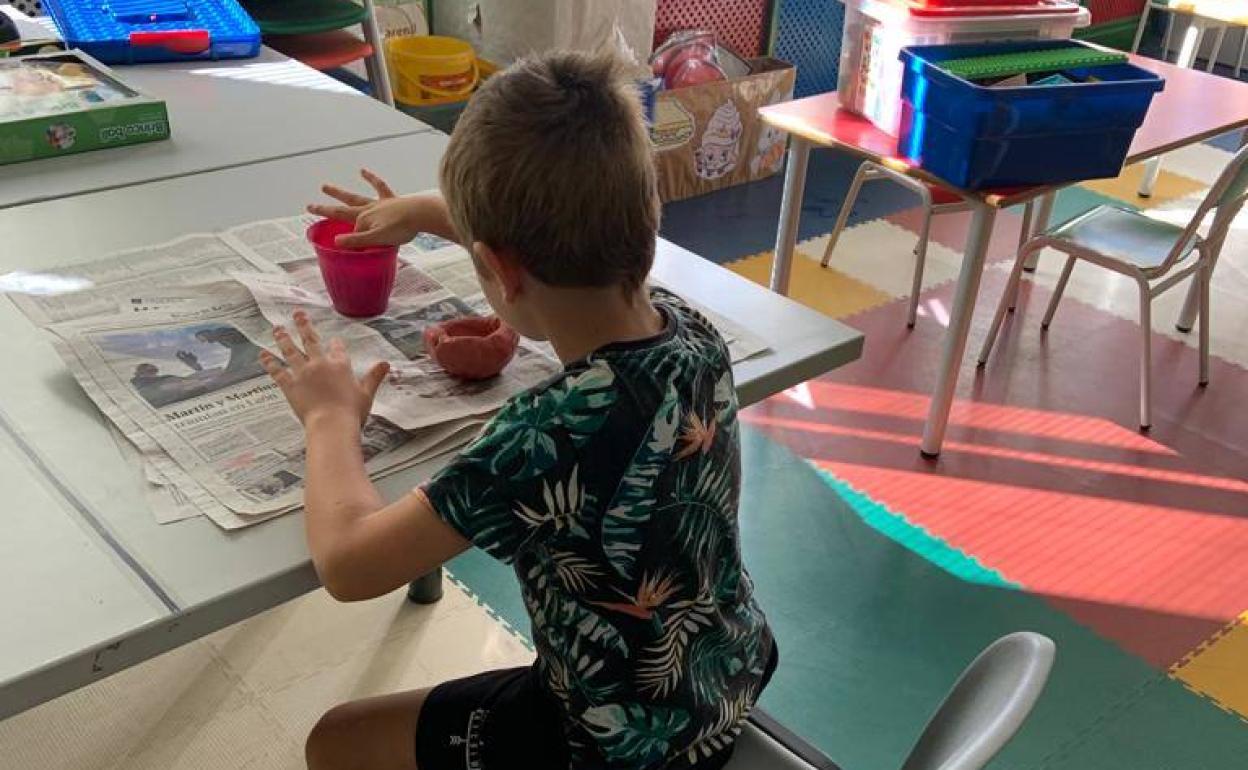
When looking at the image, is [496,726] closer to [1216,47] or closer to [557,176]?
[557,176]

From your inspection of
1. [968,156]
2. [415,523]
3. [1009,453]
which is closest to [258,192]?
[415,523]

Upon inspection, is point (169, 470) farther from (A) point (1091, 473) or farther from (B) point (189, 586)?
(A) point (1091, 473)

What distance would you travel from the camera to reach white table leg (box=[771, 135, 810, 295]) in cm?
254

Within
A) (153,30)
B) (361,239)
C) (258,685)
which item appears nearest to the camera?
(361,239)

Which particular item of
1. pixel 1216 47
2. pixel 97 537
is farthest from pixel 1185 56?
pixel 97 537

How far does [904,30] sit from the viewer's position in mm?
2395

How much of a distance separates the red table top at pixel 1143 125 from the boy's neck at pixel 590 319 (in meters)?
1.45

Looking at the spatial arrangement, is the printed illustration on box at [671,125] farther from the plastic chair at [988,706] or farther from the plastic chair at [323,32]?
the plastic chair at [988,706]

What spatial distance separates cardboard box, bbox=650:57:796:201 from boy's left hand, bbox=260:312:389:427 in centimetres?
249

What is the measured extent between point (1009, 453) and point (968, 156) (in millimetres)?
764

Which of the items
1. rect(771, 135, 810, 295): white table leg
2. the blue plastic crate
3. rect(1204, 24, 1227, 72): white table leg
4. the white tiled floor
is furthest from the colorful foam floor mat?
rect(1204, 24, 1227, 72): white table leg

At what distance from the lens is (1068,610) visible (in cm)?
213

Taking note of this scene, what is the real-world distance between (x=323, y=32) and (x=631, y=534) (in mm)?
2386

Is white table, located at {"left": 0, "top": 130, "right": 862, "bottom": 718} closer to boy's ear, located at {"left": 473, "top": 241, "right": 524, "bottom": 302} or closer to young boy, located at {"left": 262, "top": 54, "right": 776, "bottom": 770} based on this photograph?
young boy, located at {"left": 262, "top": 54, "right": 776, "bottom": 770}
